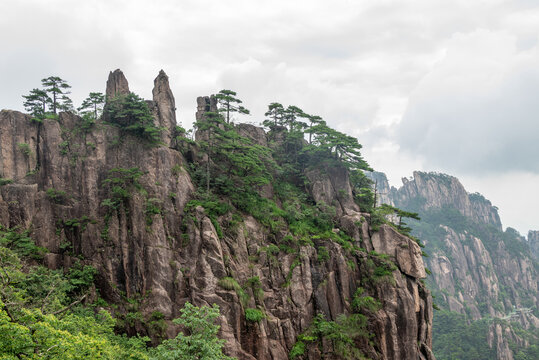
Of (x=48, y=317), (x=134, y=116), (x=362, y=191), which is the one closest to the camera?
(x=48, y=317)

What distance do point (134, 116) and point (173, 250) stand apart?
14.2m

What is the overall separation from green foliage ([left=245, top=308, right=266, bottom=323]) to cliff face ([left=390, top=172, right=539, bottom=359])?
346 feet

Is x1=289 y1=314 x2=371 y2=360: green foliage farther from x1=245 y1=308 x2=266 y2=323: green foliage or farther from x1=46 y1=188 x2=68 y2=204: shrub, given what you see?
x1=46 y1=188 x2=68 y2=204: shrub

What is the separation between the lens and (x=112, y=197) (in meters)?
29.1

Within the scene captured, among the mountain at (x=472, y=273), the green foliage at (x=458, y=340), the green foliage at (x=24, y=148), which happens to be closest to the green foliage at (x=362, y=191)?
the green foliage at (x=24, y=148)

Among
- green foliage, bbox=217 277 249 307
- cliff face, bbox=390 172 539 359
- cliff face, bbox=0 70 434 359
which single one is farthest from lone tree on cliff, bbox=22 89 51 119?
cliff face, bbox=390 172 539 359

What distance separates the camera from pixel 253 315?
2694cm

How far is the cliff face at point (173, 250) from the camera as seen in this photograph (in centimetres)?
2670

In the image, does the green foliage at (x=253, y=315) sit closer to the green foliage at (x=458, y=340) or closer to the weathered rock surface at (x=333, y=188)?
the weathered rock surface at (x=333, y=188)

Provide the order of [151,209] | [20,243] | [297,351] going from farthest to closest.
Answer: [151,209] < [297,351] < [20,243]

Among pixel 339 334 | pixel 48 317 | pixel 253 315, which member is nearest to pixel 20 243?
pixel 48 317

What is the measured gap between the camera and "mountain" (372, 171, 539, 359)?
82931mm

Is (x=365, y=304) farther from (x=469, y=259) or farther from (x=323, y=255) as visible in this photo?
(x=469, y=259)

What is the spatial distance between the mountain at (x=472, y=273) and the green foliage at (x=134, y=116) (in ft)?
251
